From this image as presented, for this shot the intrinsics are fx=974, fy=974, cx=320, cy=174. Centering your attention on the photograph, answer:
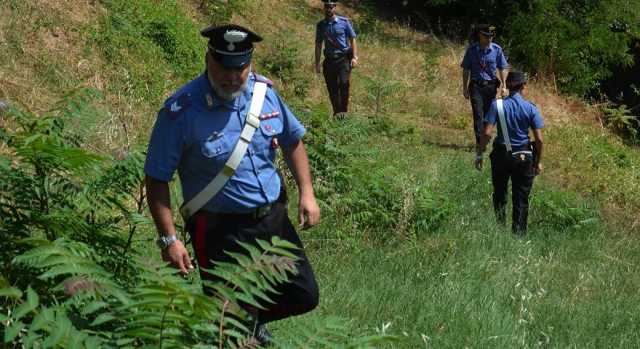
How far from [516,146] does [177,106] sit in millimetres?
5516

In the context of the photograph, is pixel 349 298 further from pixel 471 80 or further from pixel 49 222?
pixel 471 80

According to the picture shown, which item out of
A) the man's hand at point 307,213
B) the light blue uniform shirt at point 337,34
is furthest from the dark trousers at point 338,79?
the man's hand at point 307,213

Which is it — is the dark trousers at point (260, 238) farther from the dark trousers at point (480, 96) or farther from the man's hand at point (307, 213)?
the dark trousers at point (480, 96)

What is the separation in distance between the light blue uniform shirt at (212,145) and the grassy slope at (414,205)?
79 cm

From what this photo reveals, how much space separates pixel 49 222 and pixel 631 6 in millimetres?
21558

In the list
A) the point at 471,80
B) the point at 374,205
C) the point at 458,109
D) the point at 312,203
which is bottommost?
the point at 458,109

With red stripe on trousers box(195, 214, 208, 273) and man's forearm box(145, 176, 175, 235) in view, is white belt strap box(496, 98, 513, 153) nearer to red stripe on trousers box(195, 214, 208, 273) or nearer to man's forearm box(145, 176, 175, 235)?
red stripe on trousers box(195, 214, 208, 273)

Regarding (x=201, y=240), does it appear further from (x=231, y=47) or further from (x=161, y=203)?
(x=231, y=47)

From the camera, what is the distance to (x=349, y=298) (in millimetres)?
6062

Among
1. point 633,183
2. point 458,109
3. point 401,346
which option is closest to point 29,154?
point 401,346

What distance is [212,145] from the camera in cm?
435

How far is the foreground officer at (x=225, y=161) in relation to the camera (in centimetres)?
432

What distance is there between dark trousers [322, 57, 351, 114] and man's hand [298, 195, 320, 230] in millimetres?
8713

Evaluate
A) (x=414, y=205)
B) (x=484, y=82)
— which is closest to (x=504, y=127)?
Answer: (x=414, y=205)
